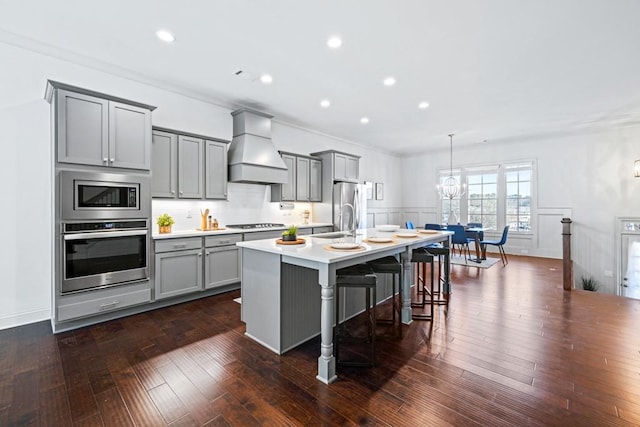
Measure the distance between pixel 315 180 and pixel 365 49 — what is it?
3.09 metres

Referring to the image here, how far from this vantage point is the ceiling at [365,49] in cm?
247

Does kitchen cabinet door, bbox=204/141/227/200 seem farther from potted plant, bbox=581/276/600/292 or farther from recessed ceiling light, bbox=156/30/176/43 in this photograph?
potted plant, bbox=581/276/600/292

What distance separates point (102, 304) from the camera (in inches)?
117

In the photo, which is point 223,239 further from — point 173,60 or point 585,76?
point 585,76

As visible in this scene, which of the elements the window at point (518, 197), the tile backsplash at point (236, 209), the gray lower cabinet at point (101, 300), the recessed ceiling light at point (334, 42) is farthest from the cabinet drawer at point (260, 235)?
the window at point (518, 197)

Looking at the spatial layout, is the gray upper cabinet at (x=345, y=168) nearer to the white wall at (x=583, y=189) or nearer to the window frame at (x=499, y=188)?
the window frame at (x=499, y=188)

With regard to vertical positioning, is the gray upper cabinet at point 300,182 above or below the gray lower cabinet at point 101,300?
above

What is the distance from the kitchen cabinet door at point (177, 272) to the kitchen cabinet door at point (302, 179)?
2360 millimetres

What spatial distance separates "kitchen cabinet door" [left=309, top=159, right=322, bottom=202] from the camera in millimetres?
5809

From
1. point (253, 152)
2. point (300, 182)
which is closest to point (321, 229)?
point (300, 182)

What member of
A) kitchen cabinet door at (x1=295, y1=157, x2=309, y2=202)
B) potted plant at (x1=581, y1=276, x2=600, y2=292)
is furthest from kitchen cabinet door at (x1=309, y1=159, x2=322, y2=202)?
potted plant at (x1=581, y1=276, x2=600, y2=292)

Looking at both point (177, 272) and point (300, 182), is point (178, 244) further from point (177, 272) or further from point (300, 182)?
point (300, 182)

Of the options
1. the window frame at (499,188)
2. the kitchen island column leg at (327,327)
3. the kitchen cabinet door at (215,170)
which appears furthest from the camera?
the window frame at (499,188)

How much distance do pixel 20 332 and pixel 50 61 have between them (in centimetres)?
290
